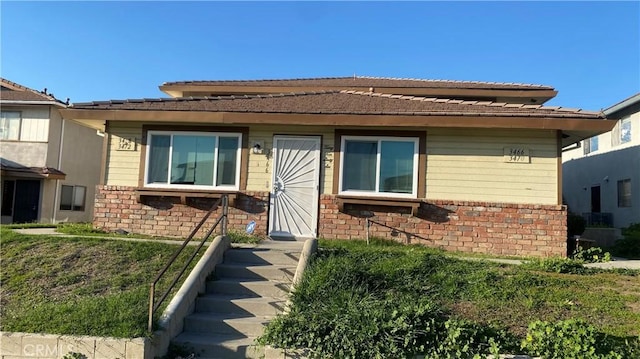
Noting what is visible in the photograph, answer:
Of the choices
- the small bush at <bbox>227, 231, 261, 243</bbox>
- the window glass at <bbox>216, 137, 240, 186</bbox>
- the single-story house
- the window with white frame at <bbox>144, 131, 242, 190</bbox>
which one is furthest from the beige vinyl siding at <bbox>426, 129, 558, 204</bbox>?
the window with white frame at <bbox>144, 131, 242, 190</bbox>

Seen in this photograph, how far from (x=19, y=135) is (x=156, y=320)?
1908 centimetres

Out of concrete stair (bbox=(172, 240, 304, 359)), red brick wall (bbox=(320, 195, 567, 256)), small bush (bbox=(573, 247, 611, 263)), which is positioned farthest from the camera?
red brick wall (bbox=(320, 195, 567, 256))

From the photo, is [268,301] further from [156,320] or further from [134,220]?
[134,220]

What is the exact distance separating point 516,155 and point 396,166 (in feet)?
7.85

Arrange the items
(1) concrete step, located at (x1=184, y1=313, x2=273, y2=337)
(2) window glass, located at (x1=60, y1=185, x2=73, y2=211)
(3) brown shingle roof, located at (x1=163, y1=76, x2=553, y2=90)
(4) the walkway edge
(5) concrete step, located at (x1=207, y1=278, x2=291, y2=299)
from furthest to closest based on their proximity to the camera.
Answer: (2) window glass, located at (x1=60, y1=185, x2=73, y2=211)
(3) brown shingle roof, located at (x1=163, y1=76, x2=553, y2=90)
(5) concrete step, located at (x1=207, y1=278, x2=291, y2=299)
(1) concrete step, located at (x1=184, y1=313, x2=273, y2=337)
(4) the walkway edge

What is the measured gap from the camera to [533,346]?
15.2 feet

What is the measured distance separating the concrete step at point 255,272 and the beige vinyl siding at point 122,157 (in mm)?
4481

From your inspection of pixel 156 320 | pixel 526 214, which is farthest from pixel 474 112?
pixel 156 320

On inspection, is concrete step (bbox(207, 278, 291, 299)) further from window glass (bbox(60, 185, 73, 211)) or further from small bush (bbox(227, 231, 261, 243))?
window glass (bbox(60, 185, 73, 211))

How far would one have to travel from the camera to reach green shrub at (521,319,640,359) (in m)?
4.40

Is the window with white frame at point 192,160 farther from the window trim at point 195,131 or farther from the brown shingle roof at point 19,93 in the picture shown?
the brown shingle roof at point 19,93

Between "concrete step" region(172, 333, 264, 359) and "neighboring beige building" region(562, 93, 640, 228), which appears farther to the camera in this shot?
"neighboring beige building" region(562, 93, 640, 228)

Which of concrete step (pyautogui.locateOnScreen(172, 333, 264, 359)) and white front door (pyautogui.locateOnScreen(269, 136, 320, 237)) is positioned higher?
white front door (pyautogui.locateOnScreen(269, 136, 320, 237))

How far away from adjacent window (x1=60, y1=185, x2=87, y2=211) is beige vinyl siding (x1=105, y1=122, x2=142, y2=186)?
13.2 m
